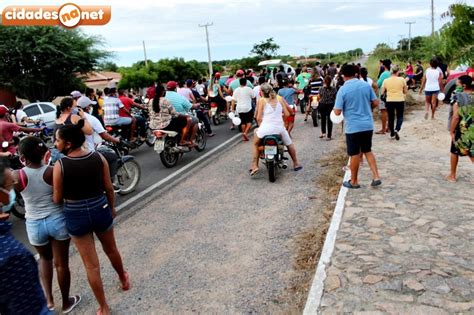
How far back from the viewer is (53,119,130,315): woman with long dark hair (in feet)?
11.1

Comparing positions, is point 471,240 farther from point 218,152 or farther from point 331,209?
point 218,152

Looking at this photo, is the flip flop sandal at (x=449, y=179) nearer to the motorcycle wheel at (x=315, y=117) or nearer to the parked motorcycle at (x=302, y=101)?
the motorcycle wheel at (x=315, y=117)

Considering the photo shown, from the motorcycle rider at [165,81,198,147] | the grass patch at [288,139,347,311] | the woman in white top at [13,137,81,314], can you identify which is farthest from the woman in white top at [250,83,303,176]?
the woman in white top at [13,137,81,314]

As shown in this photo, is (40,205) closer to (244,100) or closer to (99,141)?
(99,141)

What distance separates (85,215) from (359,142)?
4.33 metres

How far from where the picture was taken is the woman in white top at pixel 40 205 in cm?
348

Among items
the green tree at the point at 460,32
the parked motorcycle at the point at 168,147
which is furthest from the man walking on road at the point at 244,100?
the green tree at the point at 460,32

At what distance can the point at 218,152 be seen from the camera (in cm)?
1055

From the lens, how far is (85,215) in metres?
3.48

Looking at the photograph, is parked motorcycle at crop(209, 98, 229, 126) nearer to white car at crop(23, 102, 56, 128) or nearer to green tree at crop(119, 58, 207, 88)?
white car at crop(23, 102, 56, 128)

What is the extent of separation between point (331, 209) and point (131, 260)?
112 inches

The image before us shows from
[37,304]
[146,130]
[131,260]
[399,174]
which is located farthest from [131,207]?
[146,130]

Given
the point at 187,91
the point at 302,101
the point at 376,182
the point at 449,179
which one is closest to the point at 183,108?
the point at 187,91

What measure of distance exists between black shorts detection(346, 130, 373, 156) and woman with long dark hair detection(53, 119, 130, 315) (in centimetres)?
399
